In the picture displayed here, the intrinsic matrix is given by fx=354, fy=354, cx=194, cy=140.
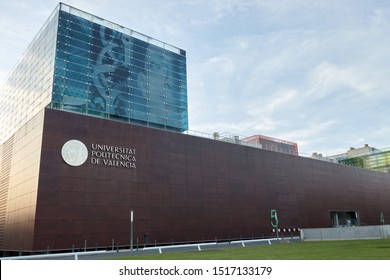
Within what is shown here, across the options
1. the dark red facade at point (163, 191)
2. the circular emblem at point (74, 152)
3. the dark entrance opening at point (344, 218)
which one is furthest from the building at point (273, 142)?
the circular emblem at point (74, 152)

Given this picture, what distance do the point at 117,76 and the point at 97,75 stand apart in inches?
126

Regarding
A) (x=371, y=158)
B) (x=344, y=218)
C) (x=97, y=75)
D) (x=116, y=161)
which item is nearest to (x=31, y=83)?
(x=97, y=75)

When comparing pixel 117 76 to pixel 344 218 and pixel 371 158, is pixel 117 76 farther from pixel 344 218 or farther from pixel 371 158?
pixel 371 158

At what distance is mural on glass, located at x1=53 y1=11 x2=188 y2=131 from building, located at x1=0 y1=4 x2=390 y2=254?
0.16 m

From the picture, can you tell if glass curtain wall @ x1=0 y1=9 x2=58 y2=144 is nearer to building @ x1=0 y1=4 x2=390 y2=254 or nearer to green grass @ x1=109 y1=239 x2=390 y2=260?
building @ x1=0 y1=4 x2=390 y2=254

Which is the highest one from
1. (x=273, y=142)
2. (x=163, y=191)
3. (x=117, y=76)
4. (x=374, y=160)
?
(x=374, y=160)

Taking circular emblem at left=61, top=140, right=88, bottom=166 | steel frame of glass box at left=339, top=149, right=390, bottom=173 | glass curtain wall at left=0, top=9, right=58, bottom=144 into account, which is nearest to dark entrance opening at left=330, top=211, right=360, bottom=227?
steel frame of glass box at left=339, top=149, right=390, bottom=173

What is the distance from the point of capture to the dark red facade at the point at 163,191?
37656 mm

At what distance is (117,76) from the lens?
5197 centimetres

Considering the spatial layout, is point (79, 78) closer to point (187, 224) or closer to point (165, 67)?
point (165, 67)

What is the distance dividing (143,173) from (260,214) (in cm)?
2273

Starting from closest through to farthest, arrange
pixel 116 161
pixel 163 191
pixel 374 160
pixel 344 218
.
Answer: pixel 116 161, pixel 163 191, pixel 344 218, pixel 374 160

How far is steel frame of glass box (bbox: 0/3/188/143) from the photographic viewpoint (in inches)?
1827
